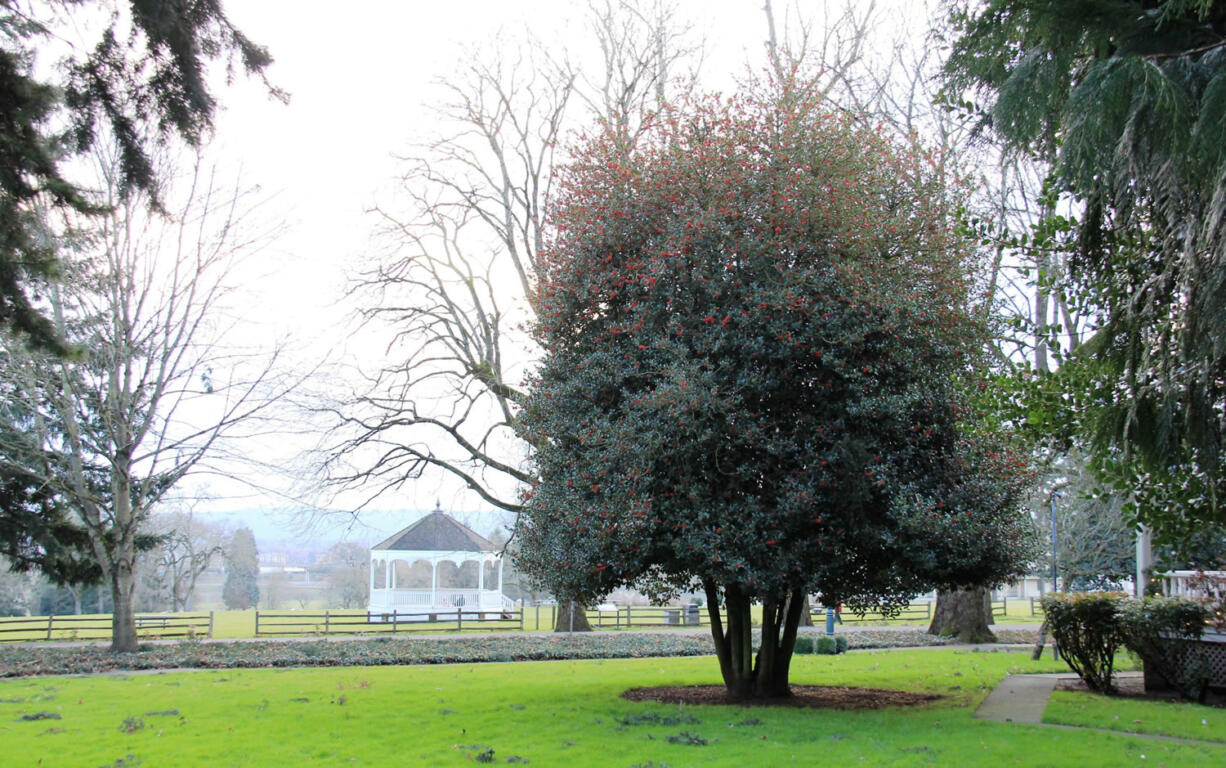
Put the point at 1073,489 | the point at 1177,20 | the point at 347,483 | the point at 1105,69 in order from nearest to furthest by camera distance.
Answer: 1. the point at 1105,69
2. the point at 1177,20
3. the point at 347,483
4. the point at 1073,489

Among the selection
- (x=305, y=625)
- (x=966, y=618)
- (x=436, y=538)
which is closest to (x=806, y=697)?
(x=966, y=618)

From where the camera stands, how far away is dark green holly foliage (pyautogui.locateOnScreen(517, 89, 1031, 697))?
412 inches

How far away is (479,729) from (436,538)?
2845cm

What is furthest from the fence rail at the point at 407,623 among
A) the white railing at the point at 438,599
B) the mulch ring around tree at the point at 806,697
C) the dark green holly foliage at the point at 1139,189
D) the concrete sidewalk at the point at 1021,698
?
the dark green holly foliage at the point at 1139,189

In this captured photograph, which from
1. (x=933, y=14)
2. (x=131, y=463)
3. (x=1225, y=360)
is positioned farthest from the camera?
(x=131, y=463)

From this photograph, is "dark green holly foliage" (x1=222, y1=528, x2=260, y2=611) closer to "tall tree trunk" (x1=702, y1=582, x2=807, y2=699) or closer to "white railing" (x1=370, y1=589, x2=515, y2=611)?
"white railing" (x1=370, y1=589, x2=515, y2=611)

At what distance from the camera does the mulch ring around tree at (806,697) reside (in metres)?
11.8

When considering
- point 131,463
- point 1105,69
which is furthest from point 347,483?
point 1105,69

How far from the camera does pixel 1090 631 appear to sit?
41.8 ft

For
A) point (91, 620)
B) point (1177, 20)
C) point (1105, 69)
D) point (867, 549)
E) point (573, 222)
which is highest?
point (573, 222)

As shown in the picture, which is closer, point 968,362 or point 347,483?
point 968,362

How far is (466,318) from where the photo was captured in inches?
985

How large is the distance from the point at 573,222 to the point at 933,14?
6103mm

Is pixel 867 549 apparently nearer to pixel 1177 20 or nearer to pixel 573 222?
pixel 573 222
